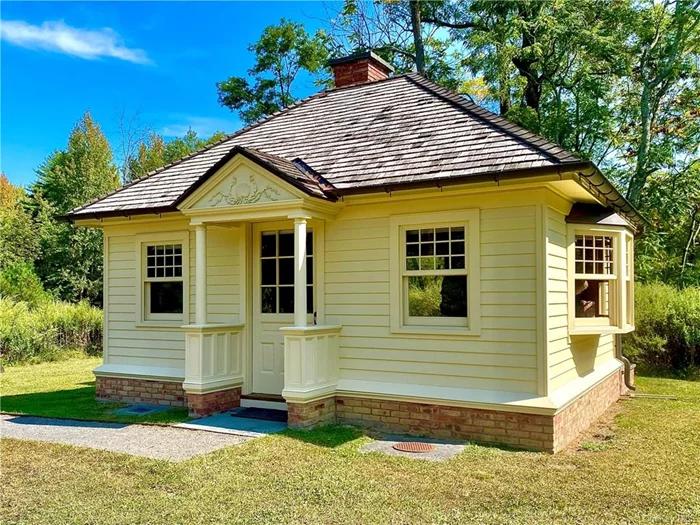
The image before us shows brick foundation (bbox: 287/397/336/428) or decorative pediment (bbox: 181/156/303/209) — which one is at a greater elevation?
decorative pediment (bbox: 181/156/303/209)

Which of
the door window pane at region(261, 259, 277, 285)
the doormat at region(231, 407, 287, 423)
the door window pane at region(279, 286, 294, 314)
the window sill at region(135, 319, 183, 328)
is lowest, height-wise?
the doormat at region(231, 407, 287, 423)

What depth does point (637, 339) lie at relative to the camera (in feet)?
43.6

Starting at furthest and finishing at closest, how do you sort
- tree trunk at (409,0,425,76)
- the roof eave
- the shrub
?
tree trunk at (409,0,425,76)
the shrub
the roof eave

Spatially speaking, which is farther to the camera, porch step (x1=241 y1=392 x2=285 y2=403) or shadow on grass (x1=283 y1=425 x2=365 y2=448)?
porch step (x1=241 y1=392 x2=285 y2=403)

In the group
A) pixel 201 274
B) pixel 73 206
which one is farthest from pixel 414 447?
pixel 73 206

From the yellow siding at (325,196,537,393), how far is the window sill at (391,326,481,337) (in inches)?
Result: 2.3

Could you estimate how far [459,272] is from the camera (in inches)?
278

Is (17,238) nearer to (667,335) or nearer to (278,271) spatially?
(278,271)

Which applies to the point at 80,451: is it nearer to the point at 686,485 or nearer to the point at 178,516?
the point at 178,516

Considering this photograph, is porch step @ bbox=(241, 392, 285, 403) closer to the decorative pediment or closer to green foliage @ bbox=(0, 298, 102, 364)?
the decorative pediment

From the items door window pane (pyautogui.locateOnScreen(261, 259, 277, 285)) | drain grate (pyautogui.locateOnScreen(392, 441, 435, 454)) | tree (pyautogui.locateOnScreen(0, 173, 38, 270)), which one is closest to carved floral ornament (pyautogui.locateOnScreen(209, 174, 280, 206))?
door window pane (pyautogui.locateOnScreen(261, 259, 277, 285))

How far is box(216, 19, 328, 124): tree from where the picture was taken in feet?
82.9

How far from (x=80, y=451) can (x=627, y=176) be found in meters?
17.2

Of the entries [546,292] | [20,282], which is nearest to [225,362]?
[546,292]
